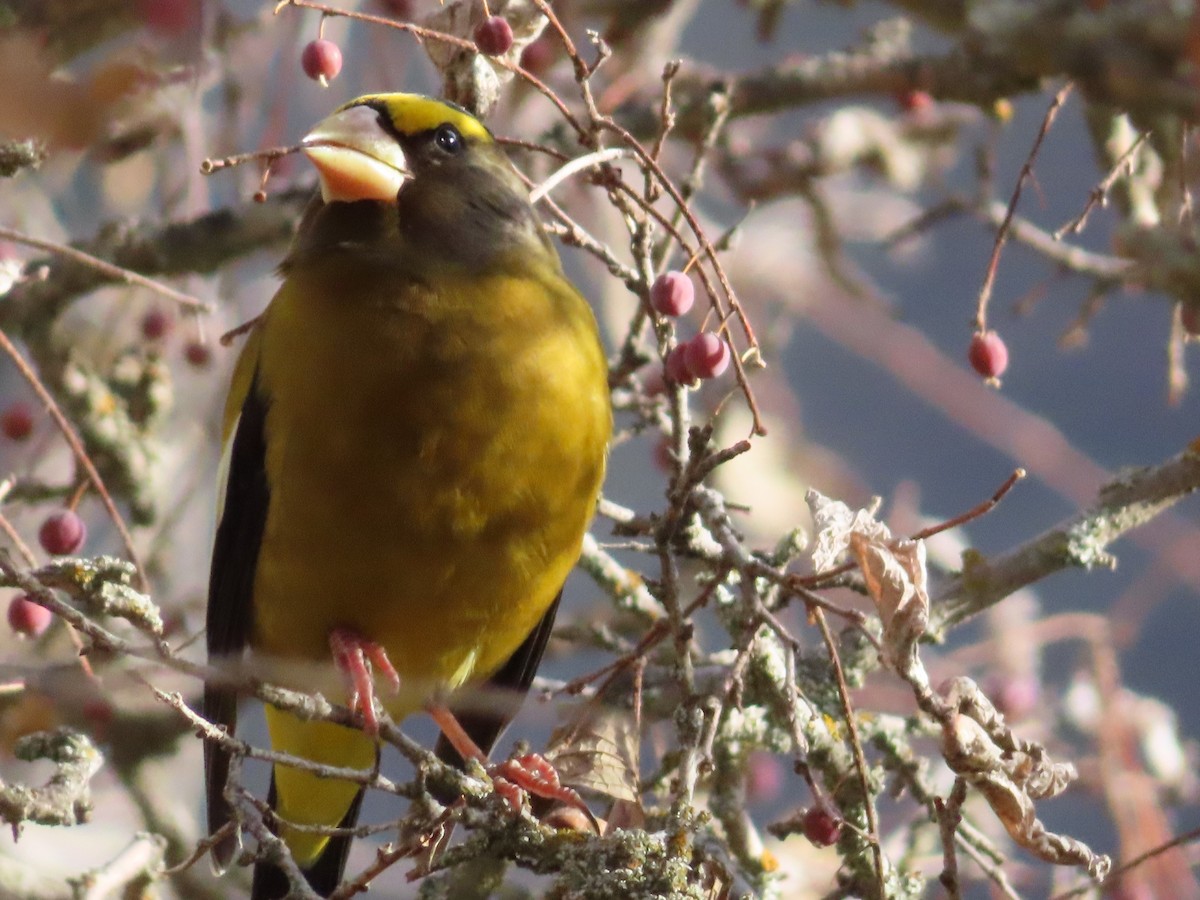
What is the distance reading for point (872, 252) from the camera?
5684 mm

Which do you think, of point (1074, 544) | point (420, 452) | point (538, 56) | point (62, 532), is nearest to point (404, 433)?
point (420, 452)

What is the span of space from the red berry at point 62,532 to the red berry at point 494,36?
985mm

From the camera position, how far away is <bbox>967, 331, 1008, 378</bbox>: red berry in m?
2.21

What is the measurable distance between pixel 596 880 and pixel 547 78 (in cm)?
233

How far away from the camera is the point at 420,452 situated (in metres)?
2.04

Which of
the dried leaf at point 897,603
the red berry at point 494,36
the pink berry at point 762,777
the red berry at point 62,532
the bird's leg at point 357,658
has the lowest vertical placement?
the dried leaf at point 897,603

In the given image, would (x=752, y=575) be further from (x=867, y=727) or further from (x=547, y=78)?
(x=547, y=78)

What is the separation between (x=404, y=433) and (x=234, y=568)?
43cm

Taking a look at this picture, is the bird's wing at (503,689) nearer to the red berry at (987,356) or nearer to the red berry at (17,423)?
the red berry at (987,356)

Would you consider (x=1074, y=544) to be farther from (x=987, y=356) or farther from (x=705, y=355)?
(x=705, y=355)

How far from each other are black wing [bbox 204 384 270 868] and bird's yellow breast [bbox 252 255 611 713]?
0.03 metres

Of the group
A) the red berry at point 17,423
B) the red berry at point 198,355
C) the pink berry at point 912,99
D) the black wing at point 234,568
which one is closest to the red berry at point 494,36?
the black wing at point 234,568

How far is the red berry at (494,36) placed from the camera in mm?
2002

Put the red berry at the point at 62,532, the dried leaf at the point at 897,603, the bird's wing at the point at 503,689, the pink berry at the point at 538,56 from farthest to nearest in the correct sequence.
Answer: the pink berry at the point at 538,56 → the bird's wing at the point at 503,689 → the red berry at the point at 62,532 → the dried leaf at the point at 897,603
